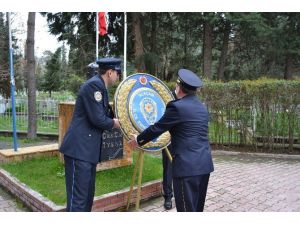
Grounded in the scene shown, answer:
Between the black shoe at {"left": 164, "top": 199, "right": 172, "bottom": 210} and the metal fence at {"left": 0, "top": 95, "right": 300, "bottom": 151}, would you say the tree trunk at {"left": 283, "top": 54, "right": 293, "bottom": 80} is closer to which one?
the metal fence at {"left": 0, "top": 95, "right": 300, "bottom": 151}

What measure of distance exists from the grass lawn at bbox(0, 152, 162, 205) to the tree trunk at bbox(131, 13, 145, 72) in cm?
1088

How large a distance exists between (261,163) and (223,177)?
2.07m

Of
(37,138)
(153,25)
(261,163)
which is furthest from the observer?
(153,25)

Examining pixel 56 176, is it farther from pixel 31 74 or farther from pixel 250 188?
pixel 31 74

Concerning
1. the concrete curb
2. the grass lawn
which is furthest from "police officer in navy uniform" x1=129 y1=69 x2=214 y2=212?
the concrete curb

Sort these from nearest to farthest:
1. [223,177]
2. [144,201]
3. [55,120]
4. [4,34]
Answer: [144,201]
[223,177]
[55,120]
[4,34]

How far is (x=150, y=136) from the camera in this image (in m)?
3.68

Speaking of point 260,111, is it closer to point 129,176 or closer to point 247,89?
point 247,89

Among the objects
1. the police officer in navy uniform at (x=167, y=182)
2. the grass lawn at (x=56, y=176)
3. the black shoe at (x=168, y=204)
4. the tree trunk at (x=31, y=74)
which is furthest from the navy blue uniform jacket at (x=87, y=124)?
the tree trunk at (x=31, y=74)

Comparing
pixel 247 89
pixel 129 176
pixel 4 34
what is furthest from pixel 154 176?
pixel 4 34

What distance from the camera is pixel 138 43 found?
1773 cm

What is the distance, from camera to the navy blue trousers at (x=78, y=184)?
364 cm

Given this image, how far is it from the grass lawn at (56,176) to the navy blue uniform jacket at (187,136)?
200 centimetres

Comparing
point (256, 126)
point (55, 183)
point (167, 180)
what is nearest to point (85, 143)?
point (167, 180)
